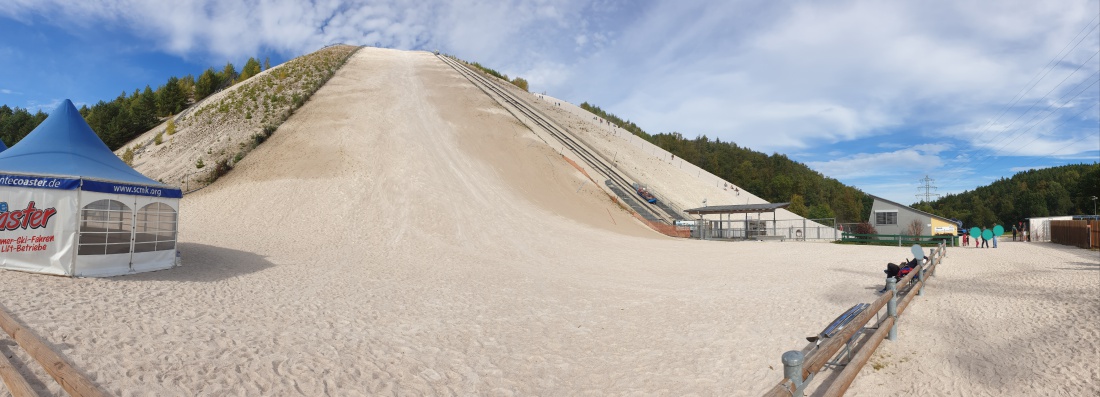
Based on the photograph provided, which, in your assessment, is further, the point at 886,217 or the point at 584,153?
the point at 584,153

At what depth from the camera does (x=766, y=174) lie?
373 ft

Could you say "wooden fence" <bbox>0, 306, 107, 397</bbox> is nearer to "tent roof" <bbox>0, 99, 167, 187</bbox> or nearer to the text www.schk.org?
the text www.schk.org

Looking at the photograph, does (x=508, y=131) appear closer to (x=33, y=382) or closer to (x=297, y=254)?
(x=297, y=254)

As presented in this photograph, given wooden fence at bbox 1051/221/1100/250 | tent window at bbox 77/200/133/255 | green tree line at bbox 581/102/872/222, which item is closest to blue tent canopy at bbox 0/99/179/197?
tent window at bbox 77/200/133/255

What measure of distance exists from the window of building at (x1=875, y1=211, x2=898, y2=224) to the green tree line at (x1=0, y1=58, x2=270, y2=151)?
6403 cm

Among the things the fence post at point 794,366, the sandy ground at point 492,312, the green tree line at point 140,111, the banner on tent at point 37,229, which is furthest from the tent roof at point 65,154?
the green tree line at point 140,111

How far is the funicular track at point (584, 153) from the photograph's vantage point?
3715 centimetres

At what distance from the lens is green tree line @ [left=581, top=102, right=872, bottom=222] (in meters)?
102

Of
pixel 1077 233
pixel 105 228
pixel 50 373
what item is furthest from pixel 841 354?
pixel 1077 233

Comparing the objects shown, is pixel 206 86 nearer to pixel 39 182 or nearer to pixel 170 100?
pixel 170 100

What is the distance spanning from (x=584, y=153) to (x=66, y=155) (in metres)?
37.1

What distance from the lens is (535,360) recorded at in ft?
26.5

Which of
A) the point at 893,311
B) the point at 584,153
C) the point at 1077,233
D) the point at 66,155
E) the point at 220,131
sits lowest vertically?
the point at 893,311

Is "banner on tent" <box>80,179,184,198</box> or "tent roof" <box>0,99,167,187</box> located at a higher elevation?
"tent roof" <box>0,99,167,187</box>
